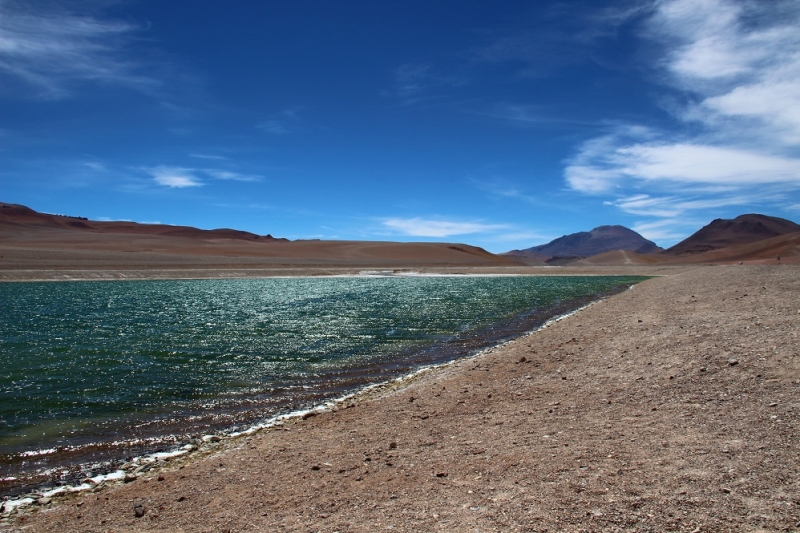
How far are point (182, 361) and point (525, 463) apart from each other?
994 centimetres

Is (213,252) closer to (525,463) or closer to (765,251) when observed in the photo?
(525,463)

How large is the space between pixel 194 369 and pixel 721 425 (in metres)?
10.2

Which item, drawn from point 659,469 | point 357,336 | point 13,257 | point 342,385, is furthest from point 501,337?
point 13,257

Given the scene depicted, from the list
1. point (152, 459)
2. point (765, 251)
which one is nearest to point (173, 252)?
point (152, 459)

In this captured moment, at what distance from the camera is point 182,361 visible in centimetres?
1248

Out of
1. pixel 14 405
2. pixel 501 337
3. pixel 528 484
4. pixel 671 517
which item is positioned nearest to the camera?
pixel 671 517

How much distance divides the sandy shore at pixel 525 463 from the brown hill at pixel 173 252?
56344 millimetres

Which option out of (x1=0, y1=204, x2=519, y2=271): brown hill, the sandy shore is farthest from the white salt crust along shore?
(x1=0, y1=204, x2=519, y2=271): brown hill

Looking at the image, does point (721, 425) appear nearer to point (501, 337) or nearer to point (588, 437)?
point (588, 437)

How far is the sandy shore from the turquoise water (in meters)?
1.73

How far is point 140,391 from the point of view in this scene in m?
9.74

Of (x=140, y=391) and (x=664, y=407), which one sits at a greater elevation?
(x=664, y=407)

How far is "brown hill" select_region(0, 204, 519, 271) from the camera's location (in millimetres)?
60812

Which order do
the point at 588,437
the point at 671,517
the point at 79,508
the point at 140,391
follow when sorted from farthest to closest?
the point at 140,391 → the point at 588,437 → the point at 79,508 → the point at 671,517
